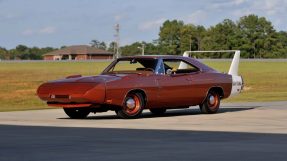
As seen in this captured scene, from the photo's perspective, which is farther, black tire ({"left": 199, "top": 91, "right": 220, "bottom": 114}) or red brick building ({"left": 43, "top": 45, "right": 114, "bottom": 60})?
red brick building ({"left": 43, "top": 45, "right": 114, "bottom": 60})

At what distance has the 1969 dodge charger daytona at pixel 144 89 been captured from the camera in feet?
57.6

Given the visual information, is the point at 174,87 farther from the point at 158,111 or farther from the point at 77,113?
the point at 77,113

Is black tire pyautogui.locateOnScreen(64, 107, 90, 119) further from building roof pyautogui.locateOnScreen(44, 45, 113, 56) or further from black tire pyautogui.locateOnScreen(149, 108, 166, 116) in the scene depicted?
building roof pyautogui.locateOnScreen(44, 45, 113, 56)

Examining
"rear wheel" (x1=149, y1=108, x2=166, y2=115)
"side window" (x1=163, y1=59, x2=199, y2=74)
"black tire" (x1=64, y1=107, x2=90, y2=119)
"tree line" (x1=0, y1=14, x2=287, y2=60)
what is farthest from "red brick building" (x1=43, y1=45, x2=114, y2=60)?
"black tire" (x1=64, y1=107, x2=90, y2=119)

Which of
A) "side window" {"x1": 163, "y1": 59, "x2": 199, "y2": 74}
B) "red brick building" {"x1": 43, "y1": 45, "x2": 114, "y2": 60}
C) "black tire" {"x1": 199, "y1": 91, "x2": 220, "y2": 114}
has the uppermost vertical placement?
"side window" {"x1": 163, "y1": 59, "x2": 199, "y2": 74}

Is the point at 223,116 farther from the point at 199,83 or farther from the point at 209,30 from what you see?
the point at 209,30

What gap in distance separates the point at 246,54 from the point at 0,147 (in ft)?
432

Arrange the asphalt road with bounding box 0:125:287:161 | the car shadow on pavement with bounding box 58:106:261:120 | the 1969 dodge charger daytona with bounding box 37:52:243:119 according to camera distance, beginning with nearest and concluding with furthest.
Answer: the asphalt road with bounding box 0:125:287:161
the 1969 dodge charger daytona with bounding box 37:52:243:119
the car shadow on pavement with bounding box 58:106:261:120

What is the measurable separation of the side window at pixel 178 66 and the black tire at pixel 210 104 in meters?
0.81

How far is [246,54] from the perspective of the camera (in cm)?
14175

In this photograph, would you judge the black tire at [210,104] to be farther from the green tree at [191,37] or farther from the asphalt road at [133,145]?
the green tree at [191,37]

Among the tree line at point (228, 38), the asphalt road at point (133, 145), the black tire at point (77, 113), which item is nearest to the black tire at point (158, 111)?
the black tire at point (77, 113)

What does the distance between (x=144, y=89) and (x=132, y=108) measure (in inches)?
20.0

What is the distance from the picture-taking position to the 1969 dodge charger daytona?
17.5m
